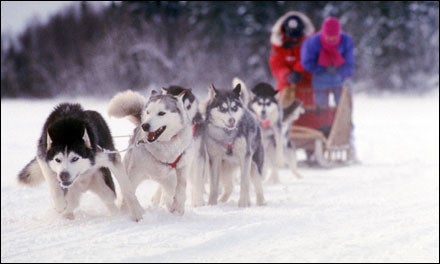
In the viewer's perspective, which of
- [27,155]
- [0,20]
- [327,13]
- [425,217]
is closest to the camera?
[425,217]

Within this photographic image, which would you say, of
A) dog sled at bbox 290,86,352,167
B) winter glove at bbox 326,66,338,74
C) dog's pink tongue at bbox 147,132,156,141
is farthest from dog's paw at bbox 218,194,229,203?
winter glove at bbox 326,66,338,74

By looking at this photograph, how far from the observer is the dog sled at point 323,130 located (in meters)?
5.37

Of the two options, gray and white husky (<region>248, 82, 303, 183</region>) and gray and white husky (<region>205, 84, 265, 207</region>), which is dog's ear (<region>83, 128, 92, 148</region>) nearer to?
gray and white husky (<region>205, 84, 265, 207</region>)

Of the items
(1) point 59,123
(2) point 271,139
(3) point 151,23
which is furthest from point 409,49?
(1) point 59,123

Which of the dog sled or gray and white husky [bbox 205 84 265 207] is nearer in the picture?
gray and white husky [bbox 205 84 265 207]

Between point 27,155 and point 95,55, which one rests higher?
point 95,55

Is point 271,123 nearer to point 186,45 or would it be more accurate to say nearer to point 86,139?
point 86,139

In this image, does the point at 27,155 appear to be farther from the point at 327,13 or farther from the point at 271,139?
the point at 327,13

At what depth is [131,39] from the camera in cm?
602

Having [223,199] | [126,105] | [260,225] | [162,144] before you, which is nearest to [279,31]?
[223,199]

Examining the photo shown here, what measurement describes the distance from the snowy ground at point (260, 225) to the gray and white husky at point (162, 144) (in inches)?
5.7

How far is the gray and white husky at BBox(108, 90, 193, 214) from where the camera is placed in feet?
8.38

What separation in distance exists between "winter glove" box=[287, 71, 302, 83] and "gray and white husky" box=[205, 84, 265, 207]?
2230 millimetres

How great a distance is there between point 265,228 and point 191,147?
596 mm
